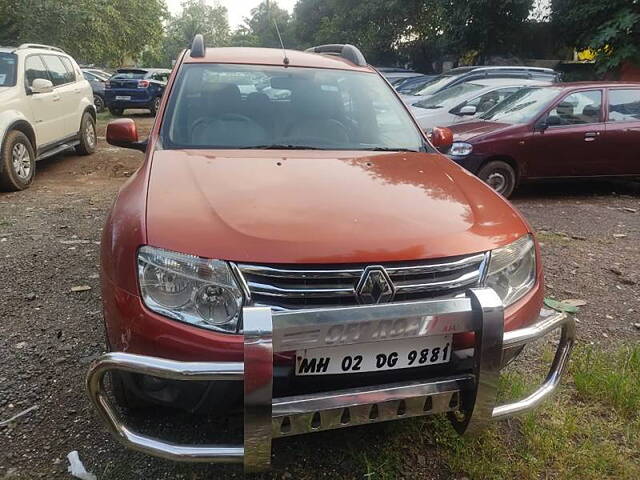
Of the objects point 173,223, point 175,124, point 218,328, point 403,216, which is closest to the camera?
point 218,328

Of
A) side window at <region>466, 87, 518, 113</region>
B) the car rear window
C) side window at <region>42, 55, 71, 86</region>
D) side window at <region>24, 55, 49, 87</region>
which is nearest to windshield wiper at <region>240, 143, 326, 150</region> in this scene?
side window at <region>24, 55, 49, 87</region>

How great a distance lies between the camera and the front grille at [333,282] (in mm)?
1812

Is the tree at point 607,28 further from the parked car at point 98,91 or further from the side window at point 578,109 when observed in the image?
the parked car at point 98,91

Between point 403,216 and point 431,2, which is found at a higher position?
point 431,2

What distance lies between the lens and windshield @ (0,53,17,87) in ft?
21.7

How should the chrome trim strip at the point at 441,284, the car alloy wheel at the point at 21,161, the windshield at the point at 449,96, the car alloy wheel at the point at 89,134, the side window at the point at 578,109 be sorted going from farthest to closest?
the windshield at the point at 449,96
the car alloy wheel at the point at 89,134
the side window at the point at 578,109
the car alloy wheel at the point at 21,161
the chrome trim strip at the point at 441,284

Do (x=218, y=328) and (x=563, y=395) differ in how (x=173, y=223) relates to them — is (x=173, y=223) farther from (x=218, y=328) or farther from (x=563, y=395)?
(x=563, y=395)

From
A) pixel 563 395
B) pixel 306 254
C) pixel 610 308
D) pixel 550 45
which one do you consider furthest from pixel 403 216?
pixel 550 45

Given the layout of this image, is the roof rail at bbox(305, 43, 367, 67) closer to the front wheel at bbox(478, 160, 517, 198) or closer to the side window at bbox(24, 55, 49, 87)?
the front wheel at bbox(478, 160, 517, 198)

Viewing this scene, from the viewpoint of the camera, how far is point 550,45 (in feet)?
68.0

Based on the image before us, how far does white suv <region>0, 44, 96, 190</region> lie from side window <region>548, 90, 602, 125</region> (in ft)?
21.3

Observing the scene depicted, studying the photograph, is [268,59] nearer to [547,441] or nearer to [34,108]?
[547,441]

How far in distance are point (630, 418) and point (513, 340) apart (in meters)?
1.18

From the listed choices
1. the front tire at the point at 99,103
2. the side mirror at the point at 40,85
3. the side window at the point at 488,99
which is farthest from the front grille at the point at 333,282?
the front tire at the point at 99,103
